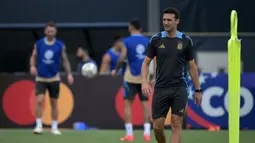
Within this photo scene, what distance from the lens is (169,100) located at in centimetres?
804

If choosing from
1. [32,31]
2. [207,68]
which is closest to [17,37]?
[32,31]

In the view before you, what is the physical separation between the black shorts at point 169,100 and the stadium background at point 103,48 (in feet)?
8.15

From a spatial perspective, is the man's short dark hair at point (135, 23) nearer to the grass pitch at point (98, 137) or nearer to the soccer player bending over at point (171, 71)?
the grass pitch at point (98, 137)

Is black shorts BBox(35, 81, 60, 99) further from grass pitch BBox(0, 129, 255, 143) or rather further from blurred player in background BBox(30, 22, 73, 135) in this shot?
grass pitch BBox(0, 129, 255, 143)

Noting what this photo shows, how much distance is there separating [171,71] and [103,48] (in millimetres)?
10258

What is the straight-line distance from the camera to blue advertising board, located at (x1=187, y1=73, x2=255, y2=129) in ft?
44.2

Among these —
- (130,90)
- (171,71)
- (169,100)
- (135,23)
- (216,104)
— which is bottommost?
(216,104)

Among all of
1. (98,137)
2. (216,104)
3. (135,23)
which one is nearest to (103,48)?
(216,104)

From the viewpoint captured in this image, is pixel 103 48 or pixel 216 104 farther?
pixel 103 48

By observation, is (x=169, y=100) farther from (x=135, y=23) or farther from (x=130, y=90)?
(x=135, y=23)

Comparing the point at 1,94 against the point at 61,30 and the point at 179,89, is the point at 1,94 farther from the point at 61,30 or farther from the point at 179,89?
the point at 179,89

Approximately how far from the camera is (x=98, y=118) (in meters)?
13.9

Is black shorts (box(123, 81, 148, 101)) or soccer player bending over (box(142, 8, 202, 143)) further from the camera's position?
black shorts (box(123, 81, 148, 101))

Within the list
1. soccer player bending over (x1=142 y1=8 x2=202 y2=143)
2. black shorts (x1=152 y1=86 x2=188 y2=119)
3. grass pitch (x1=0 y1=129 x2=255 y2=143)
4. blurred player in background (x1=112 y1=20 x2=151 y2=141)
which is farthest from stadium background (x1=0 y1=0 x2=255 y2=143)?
black shorts (x1=152 y1=86 x2=188 y2=119)
